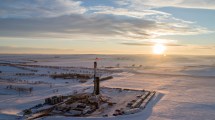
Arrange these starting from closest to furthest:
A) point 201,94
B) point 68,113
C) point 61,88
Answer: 1. point 68,113
2. point 201,94
3. point 61,88

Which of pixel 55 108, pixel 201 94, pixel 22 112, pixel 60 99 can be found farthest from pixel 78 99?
pixel 201 94

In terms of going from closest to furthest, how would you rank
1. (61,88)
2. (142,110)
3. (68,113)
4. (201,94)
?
(68,113)
(142,110)
(201,94)
(61,88)

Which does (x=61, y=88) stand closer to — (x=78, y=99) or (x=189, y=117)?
(x=78, y=99)

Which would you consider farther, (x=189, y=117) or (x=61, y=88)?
(x=61, y=88)

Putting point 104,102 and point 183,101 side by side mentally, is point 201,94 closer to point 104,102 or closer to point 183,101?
point 183,101

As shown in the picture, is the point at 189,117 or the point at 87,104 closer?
the point at 189,117

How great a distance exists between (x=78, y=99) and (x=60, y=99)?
121 cm

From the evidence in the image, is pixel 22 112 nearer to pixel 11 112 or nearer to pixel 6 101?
pixel 11 112

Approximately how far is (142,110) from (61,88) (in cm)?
944

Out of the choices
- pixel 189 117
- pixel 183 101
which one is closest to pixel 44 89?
pixel 183 101

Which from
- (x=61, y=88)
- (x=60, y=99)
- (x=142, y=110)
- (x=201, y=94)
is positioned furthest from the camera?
(x=61, y=88)

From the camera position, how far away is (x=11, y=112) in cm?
1578

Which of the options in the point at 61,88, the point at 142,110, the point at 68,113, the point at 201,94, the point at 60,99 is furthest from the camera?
the point at 61,88

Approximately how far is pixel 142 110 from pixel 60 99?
5.21 metres
